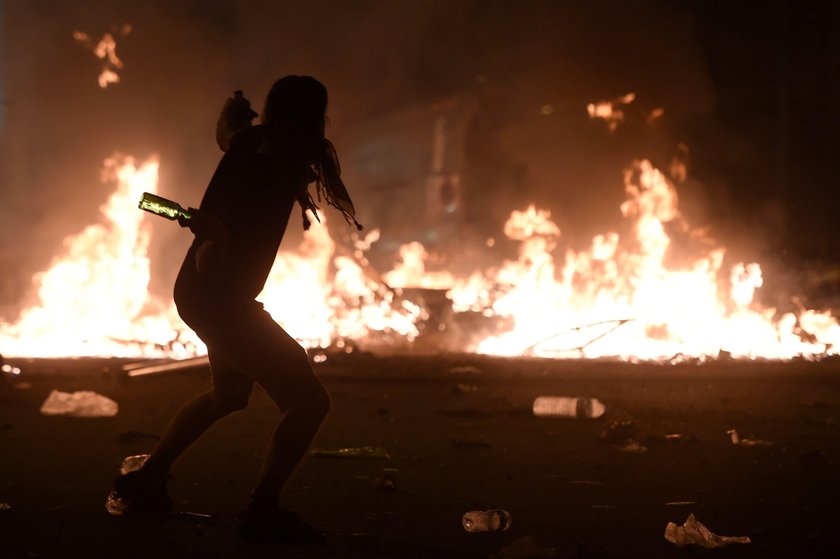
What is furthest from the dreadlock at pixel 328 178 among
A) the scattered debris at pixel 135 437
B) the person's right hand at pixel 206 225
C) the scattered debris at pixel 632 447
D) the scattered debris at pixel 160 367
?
the scattered debris at pixel 160 367

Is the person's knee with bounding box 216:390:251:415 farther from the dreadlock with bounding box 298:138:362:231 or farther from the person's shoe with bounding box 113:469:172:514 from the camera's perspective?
the dreadlock with bounding box 298:138:362:231

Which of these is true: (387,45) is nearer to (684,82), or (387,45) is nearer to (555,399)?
(684,82)

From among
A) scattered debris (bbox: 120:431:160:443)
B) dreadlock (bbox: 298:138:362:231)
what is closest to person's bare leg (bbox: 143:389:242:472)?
dreadlock (bbox: 298:138:362:231)

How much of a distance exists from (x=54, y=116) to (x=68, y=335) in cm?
458

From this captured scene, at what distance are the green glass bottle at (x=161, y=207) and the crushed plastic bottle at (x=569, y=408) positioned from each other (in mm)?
3819

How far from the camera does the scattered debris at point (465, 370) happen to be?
364 inches

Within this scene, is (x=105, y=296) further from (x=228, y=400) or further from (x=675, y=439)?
(x=228, y=400)

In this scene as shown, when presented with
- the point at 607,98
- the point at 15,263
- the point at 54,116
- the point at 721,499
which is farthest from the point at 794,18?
the point at 721,499

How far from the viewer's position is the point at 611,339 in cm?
1176

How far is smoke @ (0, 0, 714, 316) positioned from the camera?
14.7 m

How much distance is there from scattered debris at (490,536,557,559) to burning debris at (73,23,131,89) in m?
12.9

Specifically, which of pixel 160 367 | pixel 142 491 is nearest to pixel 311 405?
pixel 142 491

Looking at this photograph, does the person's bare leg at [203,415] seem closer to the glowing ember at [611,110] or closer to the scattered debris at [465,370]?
the scattered debris at [465,370]

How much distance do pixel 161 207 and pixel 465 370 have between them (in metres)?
6.42
